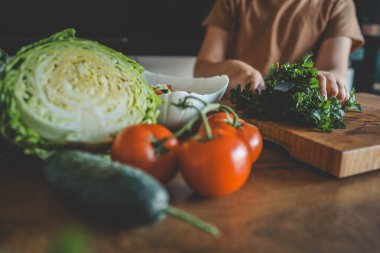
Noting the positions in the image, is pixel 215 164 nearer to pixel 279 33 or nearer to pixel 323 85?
pixel 323 85

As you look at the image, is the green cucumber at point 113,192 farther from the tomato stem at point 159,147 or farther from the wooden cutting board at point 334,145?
the wooden cutting board at point 334,145

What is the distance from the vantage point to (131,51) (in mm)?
2312

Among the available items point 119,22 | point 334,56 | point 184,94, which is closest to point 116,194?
point 184,94

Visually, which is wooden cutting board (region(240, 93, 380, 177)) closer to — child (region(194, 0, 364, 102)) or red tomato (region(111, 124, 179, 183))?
red tomato (region(111, 124, 179, 183))

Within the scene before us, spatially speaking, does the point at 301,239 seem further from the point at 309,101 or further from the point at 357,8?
the point at 357,8

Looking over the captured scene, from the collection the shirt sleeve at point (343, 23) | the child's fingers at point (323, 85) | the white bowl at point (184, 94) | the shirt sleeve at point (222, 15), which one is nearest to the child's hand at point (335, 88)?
the child's fingers at point (323, 85)

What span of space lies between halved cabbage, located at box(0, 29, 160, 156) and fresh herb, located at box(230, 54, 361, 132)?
14.1 inches

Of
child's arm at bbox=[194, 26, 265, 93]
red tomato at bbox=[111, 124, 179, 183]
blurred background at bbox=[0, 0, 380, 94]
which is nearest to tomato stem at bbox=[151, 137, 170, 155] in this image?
red tomato at bbox=[111, 124, 179, 183]

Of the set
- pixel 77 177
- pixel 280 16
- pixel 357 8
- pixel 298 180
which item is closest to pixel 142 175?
pixel 77 177

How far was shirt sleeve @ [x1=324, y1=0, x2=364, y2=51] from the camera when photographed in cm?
169

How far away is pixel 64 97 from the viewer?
0.63 m

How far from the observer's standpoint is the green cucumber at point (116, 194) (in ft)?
1.41

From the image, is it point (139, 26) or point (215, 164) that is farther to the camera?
point (139, 26)

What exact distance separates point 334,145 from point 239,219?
0.32m
